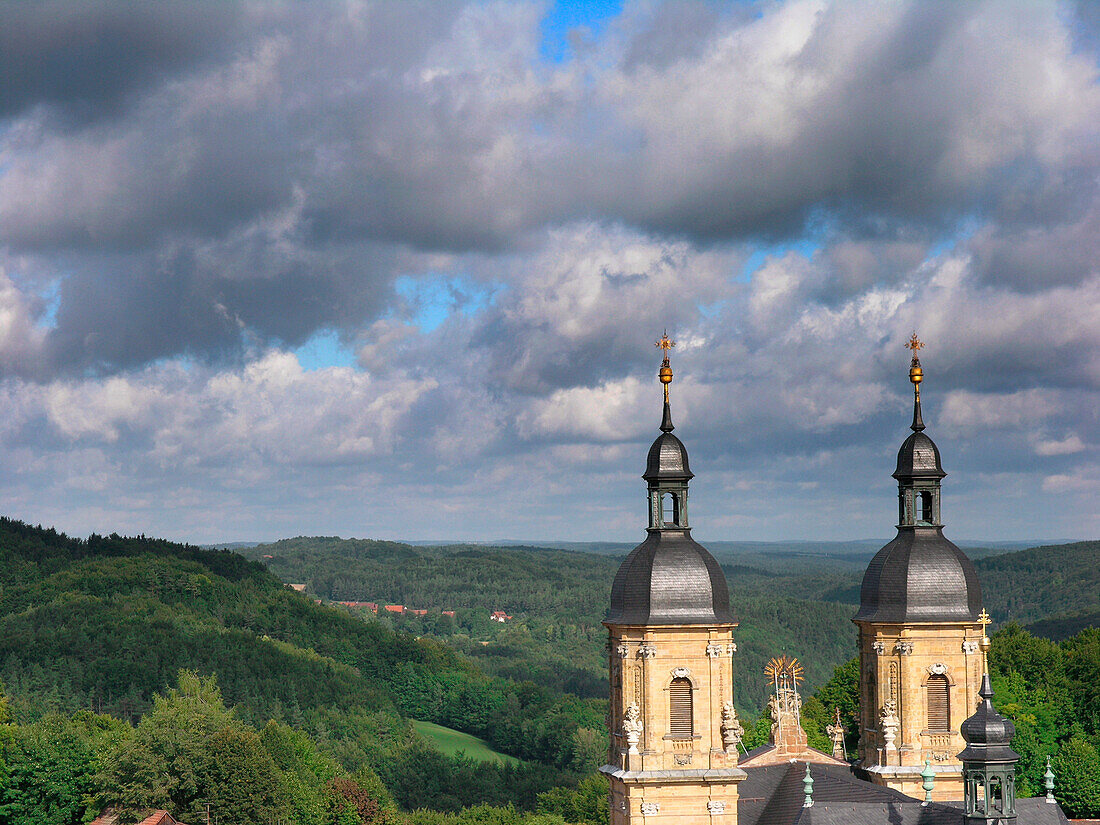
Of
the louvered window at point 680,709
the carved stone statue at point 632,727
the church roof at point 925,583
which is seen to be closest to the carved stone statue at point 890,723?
the church roof at point 925,583

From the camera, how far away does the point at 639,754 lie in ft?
150

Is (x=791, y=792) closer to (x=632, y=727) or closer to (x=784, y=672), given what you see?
(x=784, y=672)

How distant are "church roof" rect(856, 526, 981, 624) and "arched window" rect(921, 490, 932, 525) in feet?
2.01

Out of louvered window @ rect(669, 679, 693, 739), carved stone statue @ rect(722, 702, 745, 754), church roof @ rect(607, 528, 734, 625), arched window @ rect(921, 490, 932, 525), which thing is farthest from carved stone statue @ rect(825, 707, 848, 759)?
church roof @ rect(607, 528, 734, 625)

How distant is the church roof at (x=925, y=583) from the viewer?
49438 millimetres

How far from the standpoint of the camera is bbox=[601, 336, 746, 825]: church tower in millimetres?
45656

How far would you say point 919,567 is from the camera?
1962 inches

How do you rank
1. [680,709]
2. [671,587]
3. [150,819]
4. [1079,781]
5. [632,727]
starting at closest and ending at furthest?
[632,727], [680,709], [671,587], [150,819], [1079,781]

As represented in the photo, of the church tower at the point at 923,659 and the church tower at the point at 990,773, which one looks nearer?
the church tower at the point at 990,773

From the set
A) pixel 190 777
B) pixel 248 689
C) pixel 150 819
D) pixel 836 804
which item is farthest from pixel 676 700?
pixel 248 689

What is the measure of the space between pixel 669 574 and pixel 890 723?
10.6 metres

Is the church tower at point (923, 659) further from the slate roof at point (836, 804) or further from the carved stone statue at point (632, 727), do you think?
the carved stone statue at point (632, 727)

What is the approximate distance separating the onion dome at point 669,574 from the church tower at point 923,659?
265 inches

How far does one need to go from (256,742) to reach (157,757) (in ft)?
24.2
